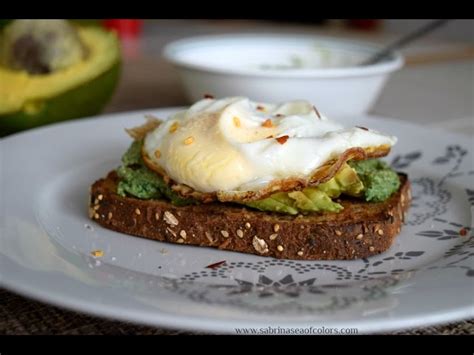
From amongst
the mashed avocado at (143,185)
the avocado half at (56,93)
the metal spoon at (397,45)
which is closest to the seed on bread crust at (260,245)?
the mashed avocado at (143,185)

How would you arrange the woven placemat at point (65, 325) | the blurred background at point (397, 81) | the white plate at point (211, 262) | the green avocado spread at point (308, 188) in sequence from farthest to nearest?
the blurred background at point (397, 81)
the green avocado spread at point (308, 188)
the woven placemat at point (65, 325)
the white plate at point (211, 262)

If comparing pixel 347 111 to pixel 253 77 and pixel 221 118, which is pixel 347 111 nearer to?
pixel 253 77

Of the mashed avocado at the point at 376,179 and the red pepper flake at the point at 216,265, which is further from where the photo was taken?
the mashed avocado at the point at 376,179

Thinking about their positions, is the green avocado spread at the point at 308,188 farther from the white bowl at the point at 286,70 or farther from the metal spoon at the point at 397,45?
the metal spoon at the point at 397,45

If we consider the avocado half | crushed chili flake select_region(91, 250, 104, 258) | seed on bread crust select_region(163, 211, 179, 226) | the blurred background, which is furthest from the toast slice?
the blurred background

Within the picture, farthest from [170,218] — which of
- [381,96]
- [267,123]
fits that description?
[381,96]

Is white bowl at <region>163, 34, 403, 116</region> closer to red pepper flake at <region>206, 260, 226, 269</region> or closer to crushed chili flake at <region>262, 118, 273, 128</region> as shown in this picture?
crushed chili flake at <region>262, 118, 273, 128</region>

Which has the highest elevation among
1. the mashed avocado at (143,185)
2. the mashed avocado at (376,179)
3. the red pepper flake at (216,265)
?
the mashed avocado at (376,179)
